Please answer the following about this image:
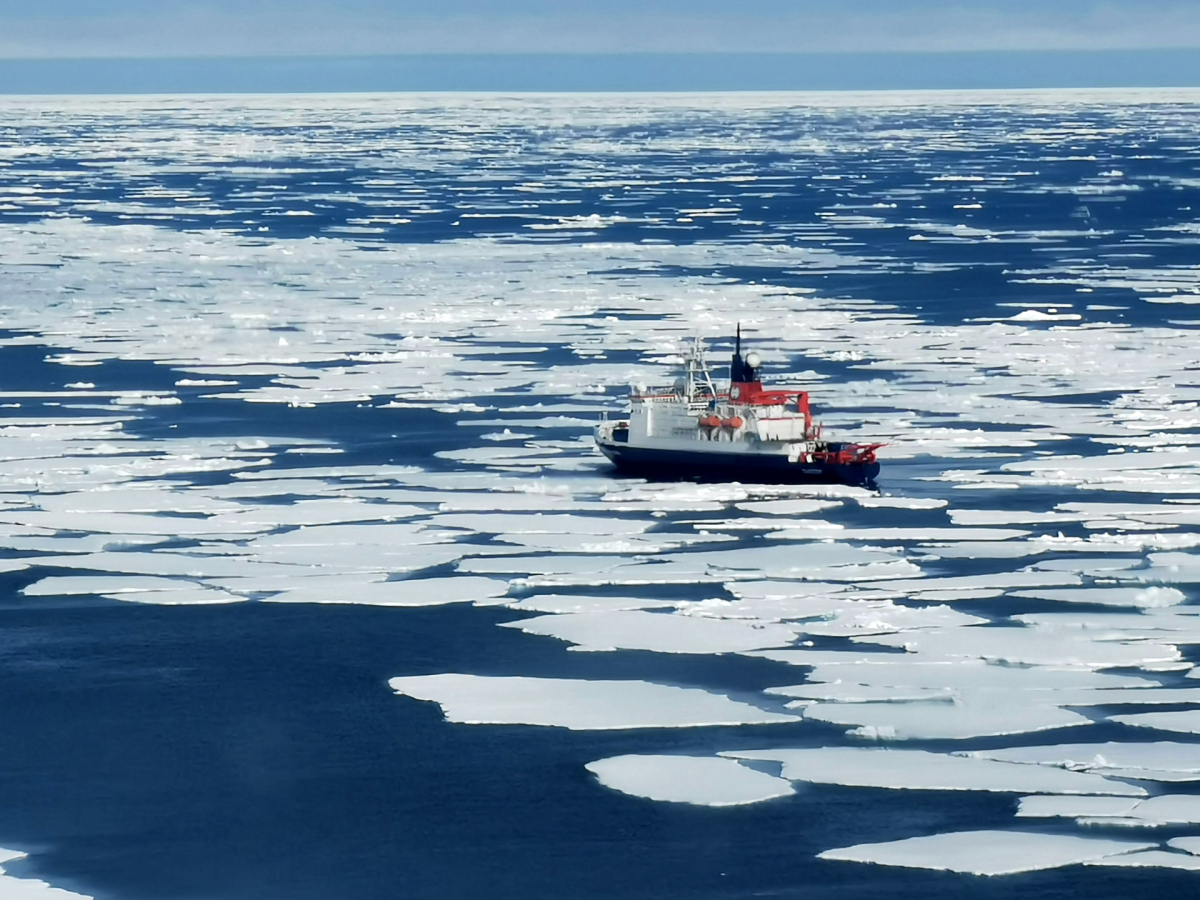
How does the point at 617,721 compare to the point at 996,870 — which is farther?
the point at 617,721

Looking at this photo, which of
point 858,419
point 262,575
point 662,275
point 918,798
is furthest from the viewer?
point 662,275

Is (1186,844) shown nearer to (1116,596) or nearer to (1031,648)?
(1031,648)

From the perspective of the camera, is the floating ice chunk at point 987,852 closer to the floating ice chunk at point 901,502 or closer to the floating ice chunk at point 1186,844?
the floating ice chunk at point 1186,844

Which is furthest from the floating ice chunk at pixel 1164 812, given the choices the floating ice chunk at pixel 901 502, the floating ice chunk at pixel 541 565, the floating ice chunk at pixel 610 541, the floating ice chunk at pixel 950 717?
the floating ice chunk at pixel 901 502

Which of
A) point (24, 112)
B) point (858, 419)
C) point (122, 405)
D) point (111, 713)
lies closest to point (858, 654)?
point (111, 713)

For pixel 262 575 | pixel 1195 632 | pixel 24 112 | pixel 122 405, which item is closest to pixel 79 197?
pixel 122 405

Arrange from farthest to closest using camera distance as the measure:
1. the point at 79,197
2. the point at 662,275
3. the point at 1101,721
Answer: the point at 79,197 < the point at 662,275 < the point at 1101,721

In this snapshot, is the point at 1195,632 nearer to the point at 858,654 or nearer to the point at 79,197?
the point at 858,654
